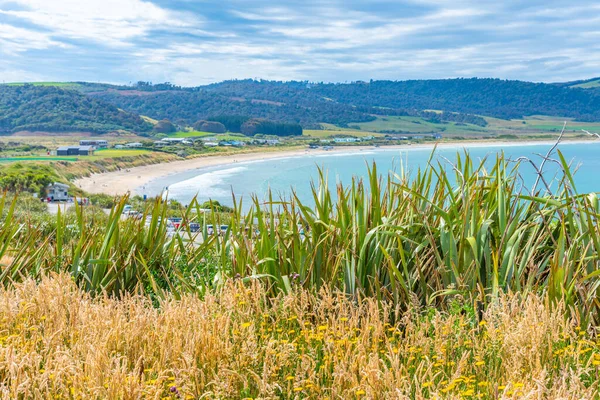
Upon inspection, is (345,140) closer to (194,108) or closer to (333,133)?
(333,133)

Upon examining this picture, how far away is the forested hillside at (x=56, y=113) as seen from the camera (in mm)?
133750

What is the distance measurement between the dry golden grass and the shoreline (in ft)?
131

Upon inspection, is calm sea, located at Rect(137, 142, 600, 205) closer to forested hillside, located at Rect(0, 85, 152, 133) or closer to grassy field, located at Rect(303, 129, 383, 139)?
grassy field, located at Rect(303, 129, 383, 139)

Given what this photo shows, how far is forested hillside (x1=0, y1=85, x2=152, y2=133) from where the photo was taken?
13375 cm

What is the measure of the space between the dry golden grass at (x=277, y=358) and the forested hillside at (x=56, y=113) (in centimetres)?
13381

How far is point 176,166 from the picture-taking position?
8406cm

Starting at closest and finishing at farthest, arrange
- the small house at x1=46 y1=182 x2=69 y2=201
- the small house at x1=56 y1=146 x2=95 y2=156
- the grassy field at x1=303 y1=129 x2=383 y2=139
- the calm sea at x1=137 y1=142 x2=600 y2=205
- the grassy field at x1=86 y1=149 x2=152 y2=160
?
the small house at x1=46 y1=182 x2=69 y2=201, the calm sea at x1=137 y1=142 x2=600 y2=205, the grassy field at x1=86 y1=149 x2=152 y2=160, the small house at x1=56 y1=146 x2=95 y2=156, the grassy field at x1=303 y1=129 x2=383 y2=139

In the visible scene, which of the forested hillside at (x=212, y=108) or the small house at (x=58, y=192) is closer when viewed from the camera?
the small house at (x=58, y=192)

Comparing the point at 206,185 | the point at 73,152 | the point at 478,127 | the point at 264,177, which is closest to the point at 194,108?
the point at 478,127

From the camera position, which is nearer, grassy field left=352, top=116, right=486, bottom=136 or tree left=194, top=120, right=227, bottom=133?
tree left=194, top=120, right=227, bottom=133

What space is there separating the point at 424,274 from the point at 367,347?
1297mm

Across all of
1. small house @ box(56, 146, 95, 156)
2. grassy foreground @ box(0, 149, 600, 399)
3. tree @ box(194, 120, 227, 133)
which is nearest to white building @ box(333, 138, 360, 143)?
tree @ box(194, 120, 227, 133)

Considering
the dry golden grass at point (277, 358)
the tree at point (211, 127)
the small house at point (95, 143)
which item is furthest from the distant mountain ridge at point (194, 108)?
the dry golden grass at point (277, 358)

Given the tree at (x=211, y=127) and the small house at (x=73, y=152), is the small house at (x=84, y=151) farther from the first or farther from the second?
the tree at (x=211, y=127)
